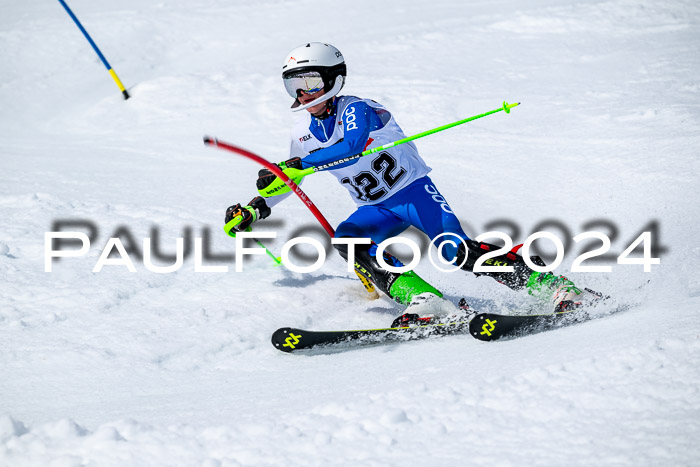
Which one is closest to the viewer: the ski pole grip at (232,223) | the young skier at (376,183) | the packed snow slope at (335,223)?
the packed snow slope at (335,223)

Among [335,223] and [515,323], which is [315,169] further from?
[335,223]

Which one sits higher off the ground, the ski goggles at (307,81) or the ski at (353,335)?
the ski goggles at (307,81)

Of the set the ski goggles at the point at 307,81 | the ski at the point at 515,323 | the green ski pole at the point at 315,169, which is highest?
the ski goggles at the point at 307,81

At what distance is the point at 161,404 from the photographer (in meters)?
3.55

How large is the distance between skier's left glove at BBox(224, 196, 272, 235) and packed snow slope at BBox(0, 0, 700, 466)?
1.56ft

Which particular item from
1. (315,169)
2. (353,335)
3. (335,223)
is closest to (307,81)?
(315,169)

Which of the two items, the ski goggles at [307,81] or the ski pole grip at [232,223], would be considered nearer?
the ski goggles at [307,81]

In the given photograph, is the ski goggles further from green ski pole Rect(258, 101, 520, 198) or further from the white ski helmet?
green ski pole Rect(258, 101, 520, 198)

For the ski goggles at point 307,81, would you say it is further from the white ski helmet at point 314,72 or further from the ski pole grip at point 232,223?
the ski pole grip at point 232,223

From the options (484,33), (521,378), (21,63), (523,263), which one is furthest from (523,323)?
(21,63)

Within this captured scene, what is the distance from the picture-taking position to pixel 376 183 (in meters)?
4.73

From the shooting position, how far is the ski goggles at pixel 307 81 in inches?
178

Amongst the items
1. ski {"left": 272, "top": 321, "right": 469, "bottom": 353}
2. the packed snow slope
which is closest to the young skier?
ski {"left": 272, "top": 321, "right": 469, "bottom": 353}

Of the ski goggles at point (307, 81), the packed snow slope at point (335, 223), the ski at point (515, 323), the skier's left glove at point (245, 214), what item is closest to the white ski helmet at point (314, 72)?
the ski goggles at point (307, 81)
